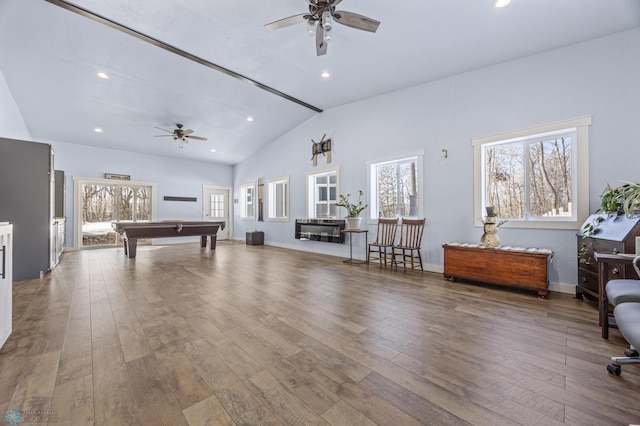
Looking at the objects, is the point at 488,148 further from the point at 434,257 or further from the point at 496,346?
the point at 496,346

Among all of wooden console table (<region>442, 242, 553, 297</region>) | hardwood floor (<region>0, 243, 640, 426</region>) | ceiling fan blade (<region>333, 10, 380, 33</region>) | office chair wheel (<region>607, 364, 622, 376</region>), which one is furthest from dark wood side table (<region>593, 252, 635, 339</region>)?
ceiling fan blade (<region>333, 10, 380, 33</region>)

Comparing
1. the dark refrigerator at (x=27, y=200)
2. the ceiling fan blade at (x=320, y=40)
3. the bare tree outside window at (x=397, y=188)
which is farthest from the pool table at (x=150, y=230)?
the ceiling fan blade at (x=320, y=40)

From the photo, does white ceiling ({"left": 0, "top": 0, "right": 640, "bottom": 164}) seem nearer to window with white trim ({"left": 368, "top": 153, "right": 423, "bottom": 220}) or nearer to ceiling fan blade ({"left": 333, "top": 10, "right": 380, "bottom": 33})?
ceiling fan blade ({"left": 333, "top": 10, "right": 380, "bottom": 33})

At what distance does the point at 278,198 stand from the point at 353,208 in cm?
351

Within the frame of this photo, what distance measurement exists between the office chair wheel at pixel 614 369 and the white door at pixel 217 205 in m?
9.83

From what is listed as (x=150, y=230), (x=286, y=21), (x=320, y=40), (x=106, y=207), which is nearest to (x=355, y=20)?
(x=320, y=40)

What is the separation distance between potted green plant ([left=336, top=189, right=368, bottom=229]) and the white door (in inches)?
232

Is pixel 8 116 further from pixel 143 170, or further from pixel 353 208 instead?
pixel 353 208

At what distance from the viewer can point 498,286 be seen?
358cm

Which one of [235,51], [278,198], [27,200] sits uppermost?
[235,51]

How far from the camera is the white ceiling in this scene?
3033mm

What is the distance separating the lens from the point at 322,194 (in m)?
6.79

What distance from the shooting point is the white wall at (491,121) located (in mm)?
3041

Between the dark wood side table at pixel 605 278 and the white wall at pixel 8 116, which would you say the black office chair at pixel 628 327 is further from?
the white wall at pixel 8 116
